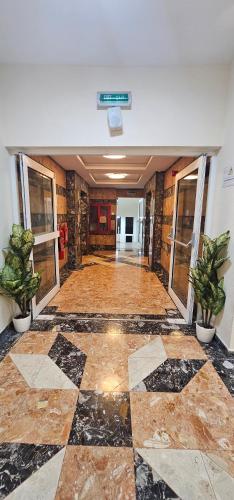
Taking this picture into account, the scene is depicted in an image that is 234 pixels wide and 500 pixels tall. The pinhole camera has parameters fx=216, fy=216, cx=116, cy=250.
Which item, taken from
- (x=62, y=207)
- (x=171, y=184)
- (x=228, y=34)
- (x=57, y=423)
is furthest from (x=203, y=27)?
(x=62, y=207)

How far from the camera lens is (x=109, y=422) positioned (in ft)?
4.42

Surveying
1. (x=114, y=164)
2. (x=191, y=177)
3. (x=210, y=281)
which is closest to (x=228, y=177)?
(x=191, y=177)

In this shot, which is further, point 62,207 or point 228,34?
point 62,207

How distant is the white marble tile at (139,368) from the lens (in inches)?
66.5

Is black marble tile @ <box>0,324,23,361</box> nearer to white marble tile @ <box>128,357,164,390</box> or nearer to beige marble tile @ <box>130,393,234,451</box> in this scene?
white marble tile @ <box>128,357,164,390</box>

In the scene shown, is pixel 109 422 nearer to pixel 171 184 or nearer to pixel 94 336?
pixel 94 336

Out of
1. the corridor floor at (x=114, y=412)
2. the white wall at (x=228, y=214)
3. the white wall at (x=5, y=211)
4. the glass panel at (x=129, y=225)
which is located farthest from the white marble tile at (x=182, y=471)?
the glass panel at (x=129, y=225)

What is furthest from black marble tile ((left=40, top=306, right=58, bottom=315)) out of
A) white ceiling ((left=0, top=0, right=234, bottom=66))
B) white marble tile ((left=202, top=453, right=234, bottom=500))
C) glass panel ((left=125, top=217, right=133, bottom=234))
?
glass panel ((left=125, top=217, right=133, bottom=234))

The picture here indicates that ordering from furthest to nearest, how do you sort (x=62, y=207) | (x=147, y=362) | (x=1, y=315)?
1. (x=62, y=207)
2. (x=1, y=315)
3. (x=147, y=362)

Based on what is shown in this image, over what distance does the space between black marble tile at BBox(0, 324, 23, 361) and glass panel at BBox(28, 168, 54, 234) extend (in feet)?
3.96

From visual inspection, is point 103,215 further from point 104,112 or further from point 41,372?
point 41,372

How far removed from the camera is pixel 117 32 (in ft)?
5.43

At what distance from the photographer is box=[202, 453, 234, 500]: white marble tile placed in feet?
3.32

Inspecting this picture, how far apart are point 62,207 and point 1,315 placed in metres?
2.81
